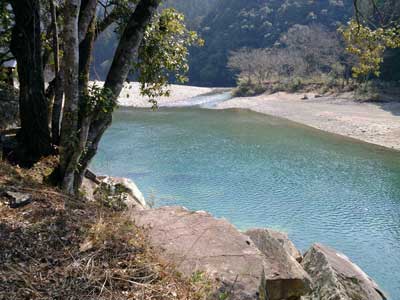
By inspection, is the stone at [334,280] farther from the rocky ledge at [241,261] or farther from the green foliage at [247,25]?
the green foliage at [247,25]

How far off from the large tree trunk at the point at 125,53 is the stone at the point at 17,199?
170 centimetres

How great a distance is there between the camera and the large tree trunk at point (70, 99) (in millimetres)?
5004

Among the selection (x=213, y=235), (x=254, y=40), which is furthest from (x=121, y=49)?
(x=254, y=40)

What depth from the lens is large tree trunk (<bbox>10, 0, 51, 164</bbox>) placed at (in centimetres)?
586

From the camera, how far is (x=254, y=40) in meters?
78.4

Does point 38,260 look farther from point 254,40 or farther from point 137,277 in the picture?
point 254,40

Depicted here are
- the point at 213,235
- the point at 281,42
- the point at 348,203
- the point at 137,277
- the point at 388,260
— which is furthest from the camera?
the point at 281,42

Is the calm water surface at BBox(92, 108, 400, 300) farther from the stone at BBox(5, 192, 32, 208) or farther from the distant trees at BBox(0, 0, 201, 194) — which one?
the stone at BBox(5, 192, 32, 208)

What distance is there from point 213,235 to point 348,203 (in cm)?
1109

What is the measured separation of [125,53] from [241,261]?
3191mm

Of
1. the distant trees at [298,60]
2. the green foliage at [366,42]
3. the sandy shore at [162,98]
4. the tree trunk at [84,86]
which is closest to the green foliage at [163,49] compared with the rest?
the tree trunk at [84,86]

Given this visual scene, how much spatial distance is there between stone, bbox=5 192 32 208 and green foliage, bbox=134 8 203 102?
10.6 ft

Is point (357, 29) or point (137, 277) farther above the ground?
point (357, 29)

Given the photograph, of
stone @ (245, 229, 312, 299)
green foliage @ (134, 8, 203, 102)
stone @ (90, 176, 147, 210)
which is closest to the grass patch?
stone @ (90, 176, 147, 210)
